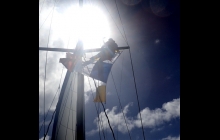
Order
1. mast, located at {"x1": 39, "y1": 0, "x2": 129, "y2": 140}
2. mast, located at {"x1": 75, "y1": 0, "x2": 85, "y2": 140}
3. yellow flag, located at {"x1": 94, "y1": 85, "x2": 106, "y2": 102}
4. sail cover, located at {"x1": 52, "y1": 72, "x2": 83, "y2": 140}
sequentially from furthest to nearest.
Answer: sail cover, located at {"x1": 52, "y1": 72, "x2": 83, "y2": 140}
mast, located at {"x1": 39, "y1": 0, "x2": 129, "y2": 140}
yellow flag, located at {"x1": 94, "y1": 85, "x2": 106, "y2": 102}
mast, located at {"x1": 75, "y1": 0, "x2": 85, "y2": 140}

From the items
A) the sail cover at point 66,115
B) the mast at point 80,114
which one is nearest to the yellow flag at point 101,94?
the mast at point 80,114

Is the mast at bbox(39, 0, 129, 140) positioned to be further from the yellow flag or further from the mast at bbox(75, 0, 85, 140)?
the yellow flag

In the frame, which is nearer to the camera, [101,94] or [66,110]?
[101,94]

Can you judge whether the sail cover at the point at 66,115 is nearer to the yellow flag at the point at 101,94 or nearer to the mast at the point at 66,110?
the mast at the point at 66,110

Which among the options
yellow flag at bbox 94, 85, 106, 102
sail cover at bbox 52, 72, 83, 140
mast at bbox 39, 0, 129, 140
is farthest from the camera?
sail cover at bbox 52, 72, 83, 140

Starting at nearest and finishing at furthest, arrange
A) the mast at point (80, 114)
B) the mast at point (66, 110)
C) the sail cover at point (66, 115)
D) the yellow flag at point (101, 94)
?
the mast at point (80, 114) → the yellow flag at point (101, 94) → the mast at point (66, 110) → the sail cover at point (66, 115)

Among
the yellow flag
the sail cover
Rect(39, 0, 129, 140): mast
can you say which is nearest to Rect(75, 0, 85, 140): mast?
Rect(39, 0, 129, 140): mast

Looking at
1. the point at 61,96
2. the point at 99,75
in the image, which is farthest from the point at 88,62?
the point at 61,96

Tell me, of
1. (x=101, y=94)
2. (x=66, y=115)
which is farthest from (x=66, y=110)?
(x=101, y=94)

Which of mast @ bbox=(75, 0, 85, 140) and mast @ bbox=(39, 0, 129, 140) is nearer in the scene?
mast @ bbox=(75, 0, 85, 140)

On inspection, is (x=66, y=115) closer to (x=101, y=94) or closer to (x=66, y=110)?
(x=66, y=110)
